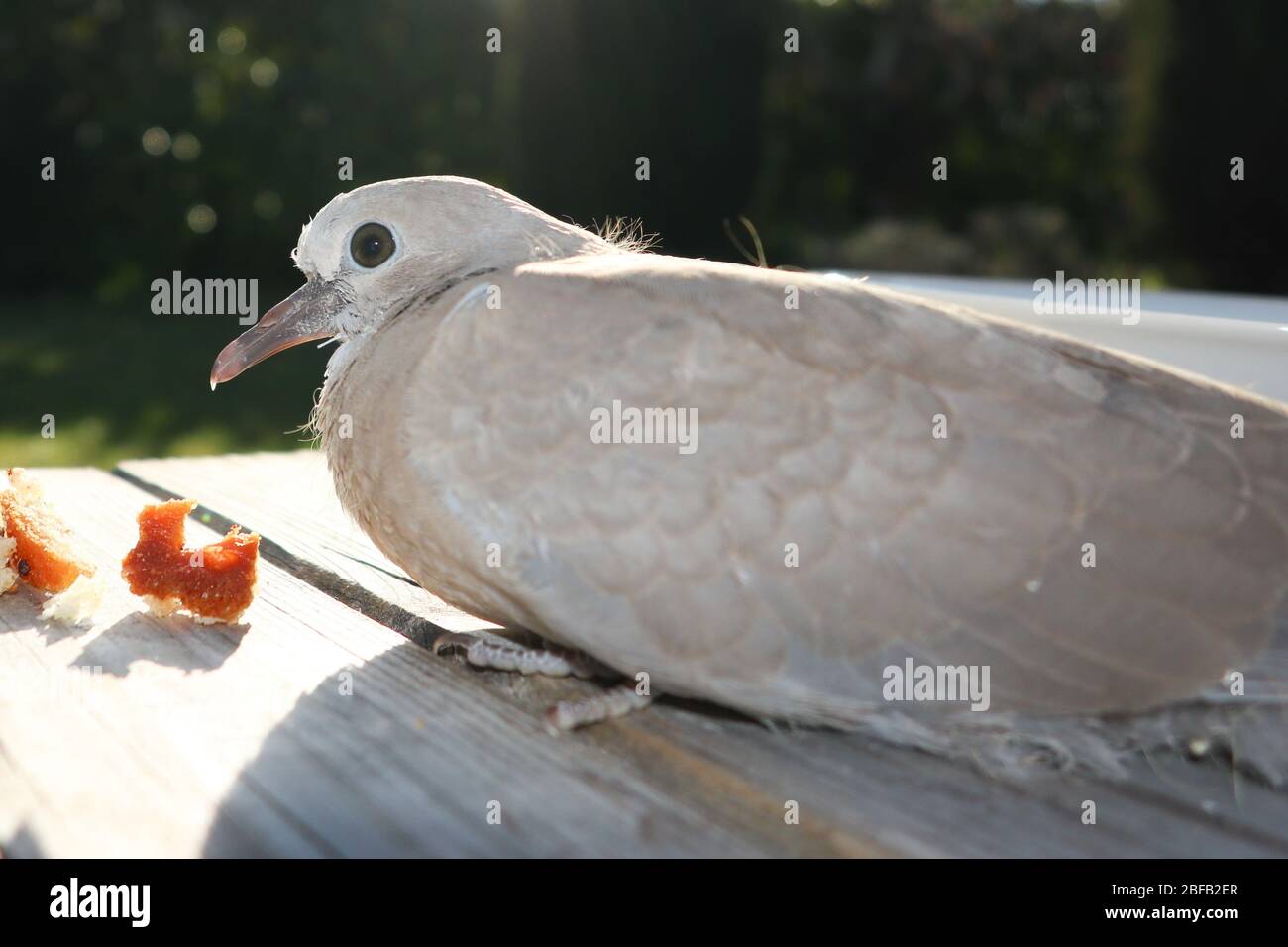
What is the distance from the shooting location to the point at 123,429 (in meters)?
7.66

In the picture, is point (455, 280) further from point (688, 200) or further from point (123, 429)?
point (688, 200)

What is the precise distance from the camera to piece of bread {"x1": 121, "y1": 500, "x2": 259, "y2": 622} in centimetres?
182

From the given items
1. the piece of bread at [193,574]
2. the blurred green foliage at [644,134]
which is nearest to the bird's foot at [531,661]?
the piece of bread at [193,574]

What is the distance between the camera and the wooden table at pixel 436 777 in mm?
1250

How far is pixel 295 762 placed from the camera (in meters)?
1.39

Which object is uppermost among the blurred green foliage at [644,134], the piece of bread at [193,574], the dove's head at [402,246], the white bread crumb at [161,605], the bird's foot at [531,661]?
the blurred green foliage at [644,134]

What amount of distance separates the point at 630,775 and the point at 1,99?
13.0 m

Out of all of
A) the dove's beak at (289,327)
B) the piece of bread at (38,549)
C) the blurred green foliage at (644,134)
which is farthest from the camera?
the blurred green foliage at (644,134)

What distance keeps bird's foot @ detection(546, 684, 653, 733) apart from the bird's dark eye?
98cm

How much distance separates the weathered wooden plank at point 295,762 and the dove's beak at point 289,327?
0.66 metres

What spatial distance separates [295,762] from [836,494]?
77 cm

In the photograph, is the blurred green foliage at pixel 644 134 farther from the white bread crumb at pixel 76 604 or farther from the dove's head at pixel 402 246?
the white bread crumb at pixel 76 604

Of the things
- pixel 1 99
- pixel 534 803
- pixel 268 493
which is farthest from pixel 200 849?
pixel 1 99

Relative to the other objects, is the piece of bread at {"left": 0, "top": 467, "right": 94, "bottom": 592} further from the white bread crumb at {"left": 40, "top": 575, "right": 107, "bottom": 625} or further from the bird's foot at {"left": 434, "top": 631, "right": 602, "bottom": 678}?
the bird's foot at {"left": 434, "top": 631, "right": 602, "bottom": 678}
